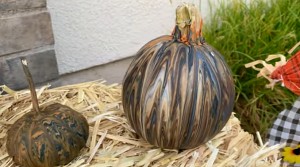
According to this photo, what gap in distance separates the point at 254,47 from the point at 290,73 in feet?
2.07

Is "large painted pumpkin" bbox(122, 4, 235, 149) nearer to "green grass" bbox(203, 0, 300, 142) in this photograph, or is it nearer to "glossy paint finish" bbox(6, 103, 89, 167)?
"glossy paint finish" bbox(6, 103, 89, 167)

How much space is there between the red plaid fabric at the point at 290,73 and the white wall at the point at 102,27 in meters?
0.81

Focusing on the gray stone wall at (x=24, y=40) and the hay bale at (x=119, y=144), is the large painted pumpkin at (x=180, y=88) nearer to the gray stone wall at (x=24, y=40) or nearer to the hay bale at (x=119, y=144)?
the hay bale at (x=119, y=144)

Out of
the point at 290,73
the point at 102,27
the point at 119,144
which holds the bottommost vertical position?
the point at 119,144

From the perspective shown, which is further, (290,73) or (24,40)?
(24,40)

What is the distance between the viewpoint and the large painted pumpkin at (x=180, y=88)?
0.86 metres

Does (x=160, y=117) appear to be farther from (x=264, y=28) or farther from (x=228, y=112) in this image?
(x=264, y=28)

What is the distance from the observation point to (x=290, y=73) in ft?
3.73

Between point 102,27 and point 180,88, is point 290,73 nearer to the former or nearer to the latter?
point 180,88

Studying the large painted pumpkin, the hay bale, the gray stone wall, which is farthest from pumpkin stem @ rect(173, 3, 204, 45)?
the gray stone wall

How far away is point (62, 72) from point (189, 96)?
37.2 inches

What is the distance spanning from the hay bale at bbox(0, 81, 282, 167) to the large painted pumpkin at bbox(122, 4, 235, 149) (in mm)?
66

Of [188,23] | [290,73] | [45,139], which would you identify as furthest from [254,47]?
[45,139]

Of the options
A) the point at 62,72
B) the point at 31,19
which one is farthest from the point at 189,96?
the point at 62,72
